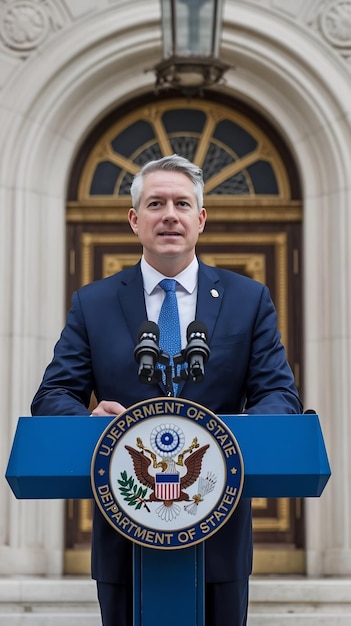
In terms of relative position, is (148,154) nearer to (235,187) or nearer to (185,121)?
(185,121)

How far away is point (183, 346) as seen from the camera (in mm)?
3809

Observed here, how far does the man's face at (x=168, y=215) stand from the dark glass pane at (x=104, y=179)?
17.0 feet

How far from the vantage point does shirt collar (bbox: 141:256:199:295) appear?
4004 mm

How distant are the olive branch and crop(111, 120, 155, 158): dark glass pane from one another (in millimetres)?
5990

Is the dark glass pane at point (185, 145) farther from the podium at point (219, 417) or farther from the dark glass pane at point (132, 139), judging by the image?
the podium at point (219, 417)

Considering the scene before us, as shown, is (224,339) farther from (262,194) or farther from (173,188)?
(262,194)

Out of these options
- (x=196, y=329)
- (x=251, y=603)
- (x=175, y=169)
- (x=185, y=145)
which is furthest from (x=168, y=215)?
(x=185, y=145)

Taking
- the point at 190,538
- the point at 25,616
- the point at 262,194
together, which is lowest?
the point at 25,616

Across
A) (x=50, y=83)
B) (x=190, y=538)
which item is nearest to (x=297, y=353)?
(x=50, y=83)

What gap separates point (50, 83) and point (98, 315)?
4.95 m

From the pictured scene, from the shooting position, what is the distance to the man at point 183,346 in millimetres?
3768

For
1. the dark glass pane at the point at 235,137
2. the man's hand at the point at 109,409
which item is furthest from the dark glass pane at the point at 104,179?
the man's hand at the point at 109,409

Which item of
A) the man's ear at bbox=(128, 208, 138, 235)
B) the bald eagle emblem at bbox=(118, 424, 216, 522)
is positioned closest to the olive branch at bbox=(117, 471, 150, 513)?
the bald eagle emblem at bbox=(118, 424, 216, 522)

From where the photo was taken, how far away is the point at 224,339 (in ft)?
12.9
